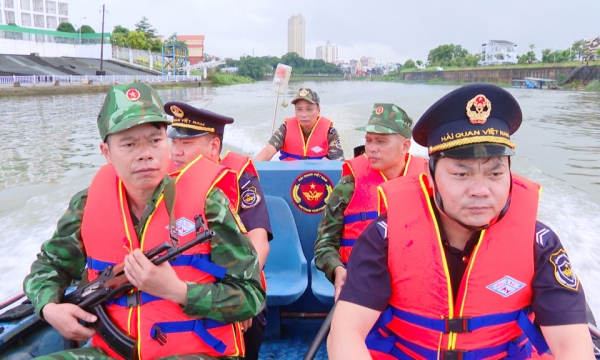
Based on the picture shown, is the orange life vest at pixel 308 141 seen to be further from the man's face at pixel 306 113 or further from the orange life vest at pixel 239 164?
the orange life vest at pixel 239 164

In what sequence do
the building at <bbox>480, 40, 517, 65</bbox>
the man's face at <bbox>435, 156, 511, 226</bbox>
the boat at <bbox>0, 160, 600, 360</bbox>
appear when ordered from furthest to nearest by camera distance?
the building at <bbox>480, 40, 517, 65</bbox>
the boat at <bbox>0, 160, 600, 360</bbox>
the man's face at <bbox>435, 156, 511, 226</bbox>

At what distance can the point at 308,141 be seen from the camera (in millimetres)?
4906

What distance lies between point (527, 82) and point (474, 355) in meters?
40.4

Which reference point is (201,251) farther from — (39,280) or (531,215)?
(531,215)

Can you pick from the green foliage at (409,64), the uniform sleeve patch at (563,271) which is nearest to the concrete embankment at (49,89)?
the uniform sleeve patch at (563,271)

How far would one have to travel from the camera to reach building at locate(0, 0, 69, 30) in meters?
54.1

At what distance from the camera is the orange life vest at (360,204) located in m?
2.44

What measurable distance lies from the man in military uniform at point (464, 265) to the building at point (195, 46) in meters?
82.1

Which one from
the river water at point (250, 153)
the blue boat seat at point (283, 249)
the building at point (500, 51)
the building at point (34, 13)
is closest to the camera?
the blue boat seat at point (283, 249)

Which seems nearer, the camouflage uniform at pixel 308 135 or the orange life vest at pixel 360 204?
the orange life vest at pixel 360 204

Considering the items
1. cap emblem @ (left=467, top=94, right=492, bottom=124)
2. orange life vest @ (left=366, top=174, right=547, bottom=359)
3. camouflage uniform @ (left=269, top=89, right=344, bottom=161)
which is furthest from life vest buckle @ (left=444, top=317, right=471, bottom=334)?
camouflage uniform @ (left=269, top=89, right=344, bottom=161)

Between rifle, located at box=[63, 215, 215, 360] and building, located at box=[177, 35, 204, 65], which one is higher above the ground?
building, located at box=[177, 35, 204, 65]

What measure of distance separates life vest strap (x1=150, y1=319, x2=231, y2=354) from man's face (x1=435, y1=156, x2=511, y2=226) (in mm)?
809

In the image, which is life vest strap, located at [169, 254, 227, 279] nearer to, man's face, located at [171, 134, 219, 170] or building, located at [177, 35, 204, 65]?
man's face, located at [171, 134, 219, 170]
